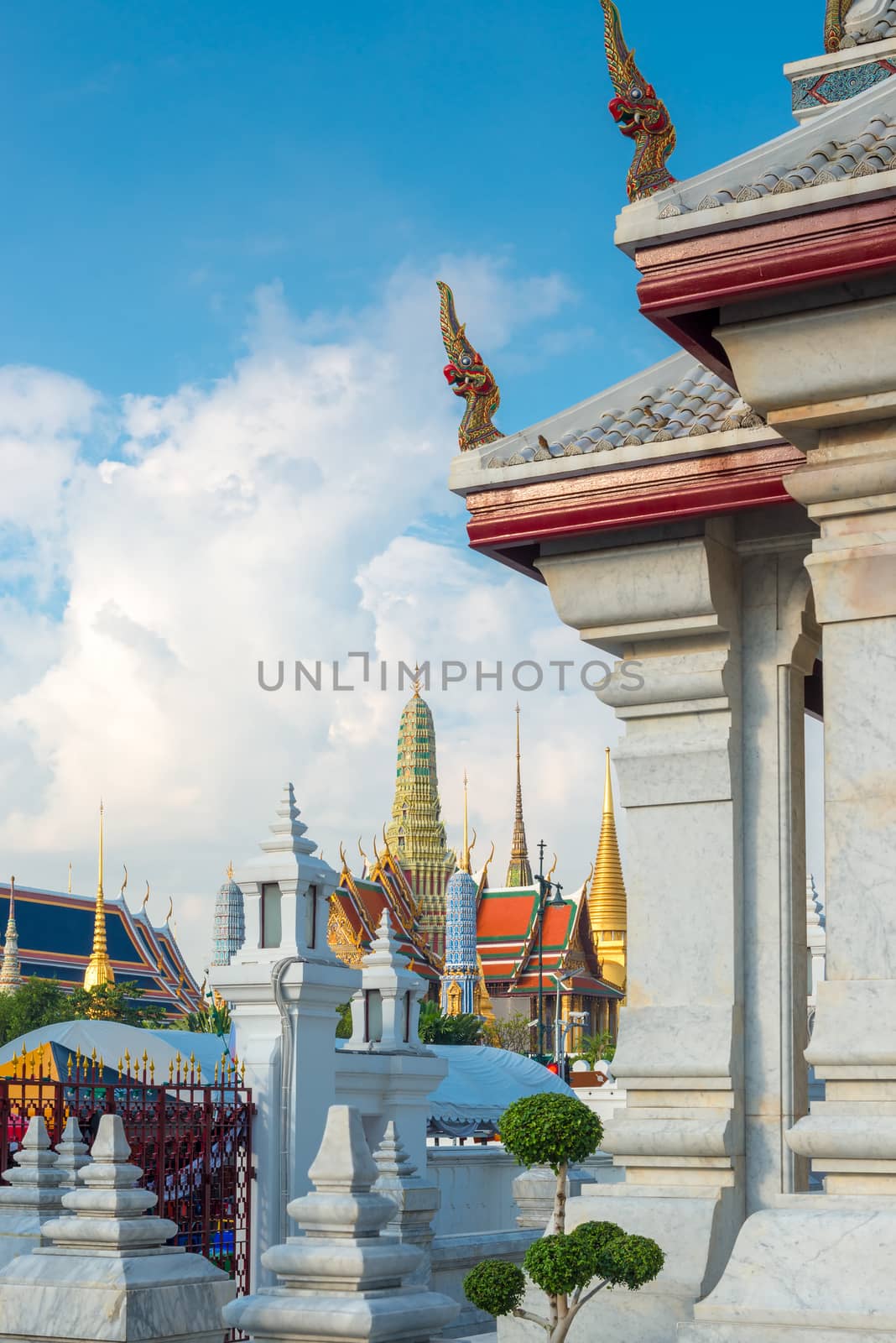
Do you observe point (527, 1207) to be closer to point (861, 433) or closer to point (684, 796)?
point (684, 796)

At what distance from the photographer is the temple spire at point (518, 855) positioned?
331 feet

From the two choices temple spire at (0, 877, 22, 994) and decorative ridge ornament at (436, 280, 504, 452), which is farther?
temple spire at (0, 877, 22, 994)

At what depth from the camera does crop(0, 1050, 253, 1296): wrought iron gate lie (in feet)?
33.6

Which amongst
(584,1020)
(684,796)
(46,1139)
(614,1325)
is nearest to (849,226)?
(684,796)

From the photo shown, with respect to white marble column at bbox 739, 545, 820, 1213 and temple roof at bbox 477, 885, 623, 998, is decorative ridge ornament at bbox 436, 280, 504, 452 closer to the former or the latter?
white marble column at bbox 739, 545, 820, 1213

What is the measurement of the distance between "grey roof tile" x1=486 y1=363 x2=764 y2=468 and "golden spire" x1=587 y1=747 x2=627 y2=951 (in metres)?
78.4

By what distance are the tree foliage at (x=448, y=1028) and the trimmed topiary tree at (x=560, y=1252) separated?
154ft

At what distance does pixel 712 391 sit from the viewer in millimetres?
8477

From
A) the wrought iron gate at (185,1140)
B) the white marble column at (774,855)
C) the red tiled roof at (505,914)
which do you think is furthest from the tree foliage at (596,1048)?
the white marble column at (774,855)

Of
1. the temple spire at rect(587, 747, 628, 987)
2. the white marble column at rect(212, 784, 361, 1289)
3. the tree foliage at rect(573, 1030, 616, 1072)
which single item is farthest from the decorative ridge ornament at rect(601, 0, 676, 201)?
the temple spire at rect(587, 747, 628, 987)

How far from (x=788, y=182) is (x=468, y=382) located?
303 cm

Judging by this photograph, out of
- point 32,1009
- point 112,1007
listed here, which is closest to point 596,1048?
point 112,1007

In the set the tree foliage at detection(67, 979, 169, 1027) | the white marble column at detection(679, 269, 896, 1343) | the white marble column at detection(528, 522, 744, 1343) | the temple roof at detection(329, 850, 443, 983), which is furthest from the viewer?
the temple roof at detection(329, 850, 443, 983)

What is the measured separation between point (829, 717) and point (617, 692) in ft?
6.73
